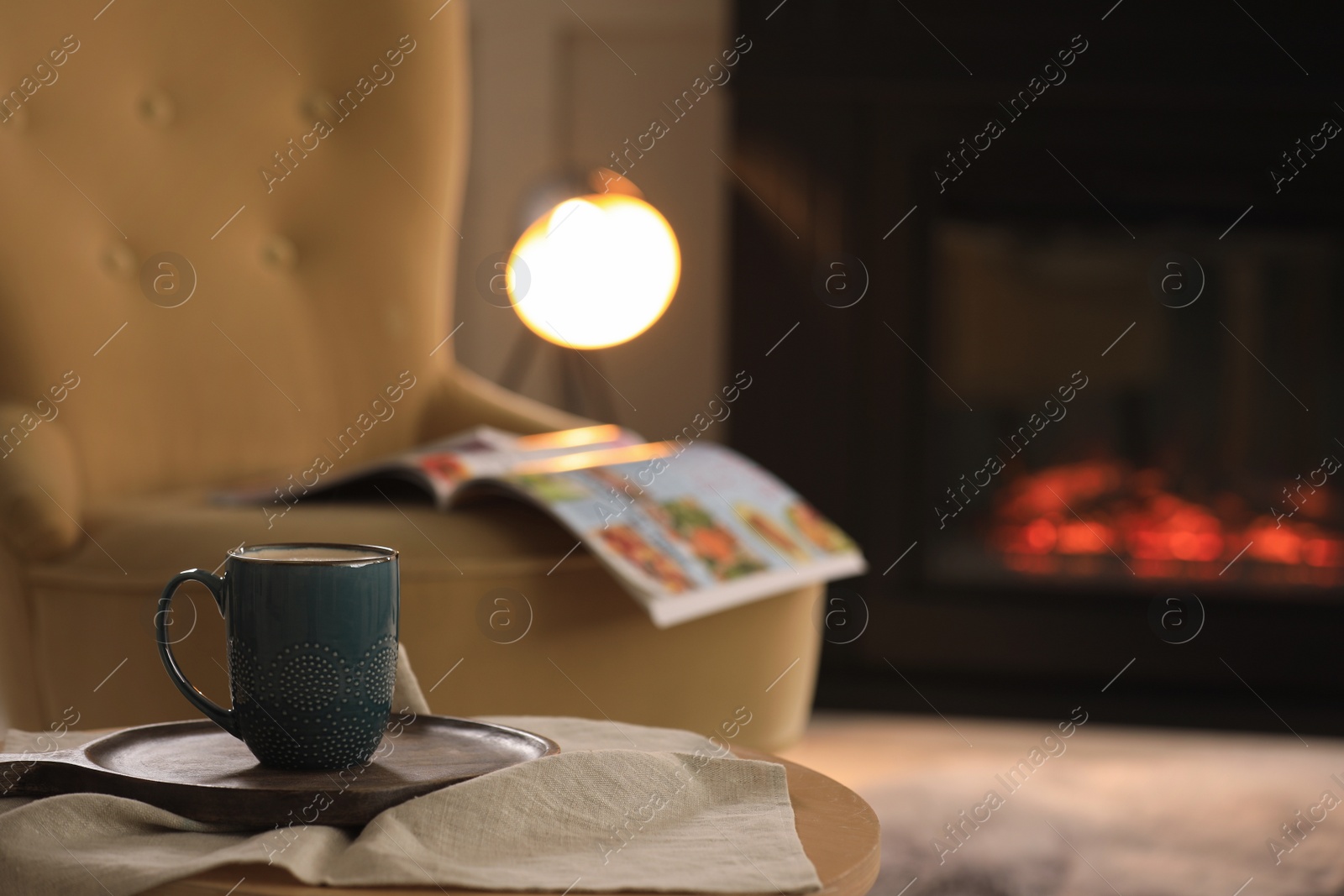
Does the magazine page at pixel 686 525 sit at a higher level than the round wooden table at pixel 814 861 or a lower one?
higher

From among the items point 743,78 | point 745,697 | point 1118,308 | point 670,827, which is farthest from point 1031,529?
point 670,827

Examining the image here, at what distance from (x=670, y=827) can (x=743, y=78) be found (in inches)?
69.3

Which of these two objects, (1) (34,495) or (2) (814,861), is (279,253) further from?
(2) (814,861)

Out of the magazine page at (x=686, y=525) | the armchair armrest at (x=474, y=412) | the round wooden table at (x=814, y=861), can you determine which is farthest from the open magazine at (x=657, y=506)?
the round wooden table at (x=814, y=861)

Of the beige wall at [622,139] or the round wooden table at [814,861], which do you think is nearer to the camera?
the round wooden table at [814,861]

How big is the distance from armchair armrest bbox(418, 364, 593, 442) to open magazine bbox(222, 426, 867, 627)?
0.43ft

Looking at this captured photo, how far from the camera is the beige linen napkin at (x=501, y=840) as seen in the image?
1.69 feet

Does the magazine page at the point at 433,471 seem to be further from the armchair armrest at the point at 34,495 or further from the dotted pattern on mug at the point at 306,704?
the dotted pattern on mug at the point at 306,704

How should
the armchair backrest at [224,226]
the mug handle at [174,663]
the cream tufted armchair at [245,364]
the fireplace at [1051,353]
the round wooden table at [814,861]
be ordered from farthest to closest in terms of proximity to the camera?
the fireplace at [1051,353] → the armchair backrest at [224,226] → the cream tufted armchair at [245,364] → the mug handle at [174,663] → the round wooden table at [814,861]

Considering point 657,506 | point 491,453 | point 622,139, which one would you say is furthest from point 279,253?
Answer: point 622,139

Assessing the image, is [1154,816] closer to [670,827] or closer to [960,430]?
[960,430]

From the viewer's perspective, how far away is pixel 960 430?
226 cm

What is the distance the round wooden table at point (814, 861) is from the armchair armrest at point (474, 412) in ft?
3.23

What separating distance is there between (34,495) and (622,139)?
179 centimetres
